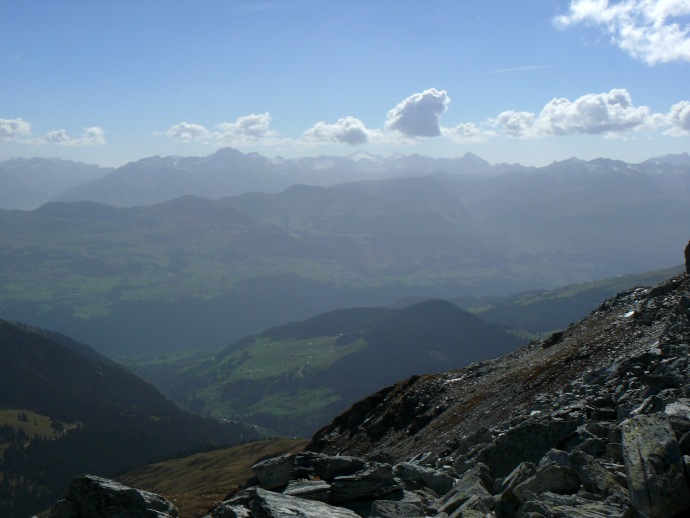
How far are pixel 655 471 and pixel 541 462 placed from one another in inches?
179

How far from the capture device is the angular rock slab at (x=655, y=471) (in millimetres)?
17766

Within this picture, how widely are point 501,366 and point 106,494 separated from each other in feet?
157

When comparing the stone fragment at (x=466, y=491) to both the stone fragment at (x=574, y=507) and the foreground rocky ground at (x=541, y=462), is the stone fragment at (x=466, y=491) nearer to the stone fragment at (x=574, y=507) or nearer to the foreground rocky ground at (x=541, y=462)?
the foreground rocky ground at (x=541, y=462)

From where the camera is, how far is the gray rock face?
24.5 metres

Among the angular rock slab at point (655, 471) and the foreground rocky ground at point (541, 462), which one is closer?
the angular rock slab at point (655, 471)

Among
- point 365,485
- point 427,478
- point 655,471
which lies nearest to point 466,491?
point 365,485

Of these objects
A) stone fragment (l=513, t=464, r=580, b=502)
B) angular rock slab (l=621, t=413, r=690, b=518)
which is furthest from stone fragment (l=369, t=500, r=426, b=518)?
angular rock slab (l=621, t=413, r=690, b=518)

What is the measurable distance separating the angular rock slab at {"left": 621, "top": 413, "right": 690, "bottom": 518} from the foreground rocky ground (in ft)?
0.10

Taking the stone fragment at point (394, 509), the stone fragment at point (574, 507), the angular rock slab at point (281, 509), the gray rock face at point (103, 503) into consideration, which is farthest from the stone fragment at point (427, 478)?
the gray rock face at point (103, 503)

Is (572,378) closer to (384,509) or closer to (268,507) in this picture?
(384,509)

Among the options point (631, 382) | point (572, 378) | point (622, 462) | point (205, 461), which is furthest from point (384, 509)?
point (205, 461)

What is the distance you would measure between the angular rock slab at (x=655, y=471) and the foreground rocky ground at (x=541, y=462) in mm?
30

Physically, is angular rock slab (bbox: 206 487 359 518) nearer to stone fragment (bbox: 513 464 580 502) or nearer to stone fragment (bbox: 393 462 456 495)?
stone fragment (bbox: 513 464 580 502)

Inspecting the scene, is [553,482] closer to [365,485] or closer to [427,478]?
[365,485]
